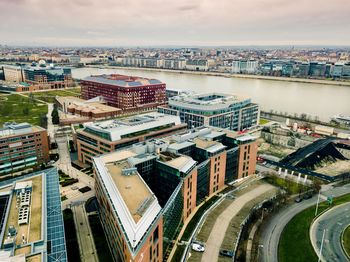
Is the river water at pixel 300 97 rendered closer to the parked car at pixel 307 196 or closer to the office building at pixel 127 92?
the office building at pixel 127 92

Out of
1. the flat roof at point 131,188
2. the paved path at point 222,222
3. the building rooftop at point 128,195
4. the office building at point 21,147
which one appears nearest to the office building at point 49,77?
the office building at point 21,147

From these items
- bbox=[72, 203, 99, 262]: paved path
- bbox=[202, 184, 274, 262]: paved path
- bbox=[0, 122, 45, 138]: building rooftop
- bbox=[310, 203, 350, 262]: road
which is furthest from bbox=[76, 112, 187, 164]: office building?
bbox=[310, 203, 350, 262]: road


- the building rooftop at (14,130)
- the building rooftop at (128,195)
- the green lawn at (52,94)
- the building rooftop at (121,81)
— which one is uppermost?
the building rooftop at (121,81)

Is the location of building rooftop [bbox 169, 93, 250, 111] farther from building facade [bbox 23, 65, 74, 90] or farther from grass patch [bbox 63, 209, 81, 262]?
building facade [bbox 23, 65, 74, 90]

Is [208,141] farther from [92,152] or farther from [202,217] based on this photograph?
[92,152]

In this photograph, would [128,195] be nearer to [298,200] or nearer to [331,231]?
[331,231]

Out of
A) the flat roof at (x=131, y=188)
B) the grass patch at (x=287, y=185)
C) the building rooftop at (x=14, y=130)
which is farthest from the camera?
the building rooftop at (x=14, y=130)
